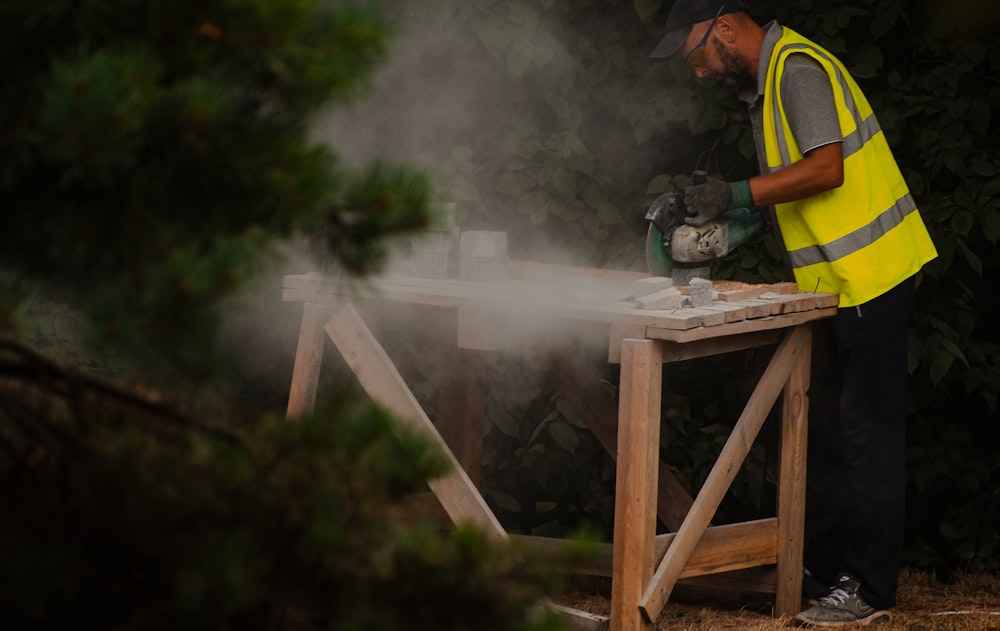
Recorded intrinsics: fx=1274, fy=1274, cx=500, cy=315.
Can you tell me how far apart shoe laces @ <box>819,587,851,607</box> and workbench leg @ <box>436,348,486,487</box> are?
4.16 ft

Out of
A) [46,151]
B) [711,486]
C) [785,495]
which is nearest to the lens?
[46,151]

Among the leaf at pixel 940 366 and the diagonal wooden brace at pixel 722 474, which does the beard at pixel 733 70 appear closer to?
the diagonal wooden brace at pixel 722 474

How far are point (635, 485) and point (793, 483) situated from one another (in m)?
0.80

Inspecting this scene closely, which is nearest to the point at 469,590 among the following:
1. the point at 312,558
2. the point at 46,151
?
A: the point at 312,558

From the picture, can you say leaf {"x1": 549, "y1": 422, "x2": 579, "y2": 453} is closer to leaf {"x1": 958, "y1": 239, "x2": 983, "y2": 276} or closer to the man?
the man

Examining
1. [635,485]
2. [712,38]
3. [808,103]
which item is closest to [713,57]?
[712,38]

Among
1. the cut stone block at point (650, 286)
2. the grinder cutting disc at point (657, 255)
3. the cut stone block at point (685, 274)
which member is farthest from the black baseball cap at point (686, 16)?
the cut stone block at point (650, 286)

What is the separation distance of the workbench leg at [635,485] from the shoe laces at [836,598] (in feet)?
2.59

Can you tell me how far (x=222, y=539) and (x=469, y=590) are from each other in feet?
1.06

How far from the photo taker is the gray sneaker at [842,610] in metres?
3.95

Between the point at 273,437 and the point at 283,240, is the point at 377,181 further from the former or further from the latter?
the point at 273,437

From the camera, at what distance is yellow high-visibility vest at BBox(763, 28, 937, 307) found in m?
3.82

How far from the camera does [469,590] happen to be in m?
1.57

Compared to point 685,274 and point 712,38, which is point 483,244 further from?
point 712,38
